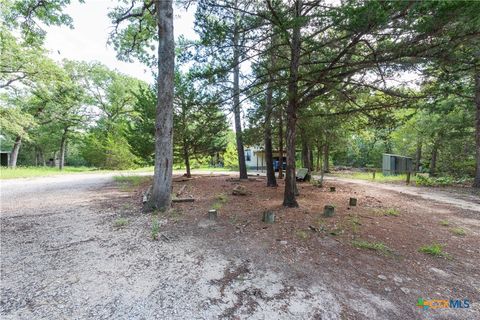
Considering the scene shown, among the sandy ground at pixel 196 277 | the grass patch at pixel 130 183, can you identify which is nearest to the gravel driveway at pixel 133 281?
the sandy ground at pixel 196 277

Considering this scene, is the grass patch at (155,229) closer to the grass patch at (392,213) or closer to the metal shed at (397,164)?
the grass patch at (392,213)

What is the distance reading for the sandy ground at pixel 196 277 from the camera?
2.09m

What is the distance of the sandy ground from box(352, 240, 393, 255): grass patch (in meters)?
0.28

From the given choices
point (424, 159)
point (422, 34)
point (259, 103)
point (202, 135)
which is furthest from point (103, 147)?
point (424, 159)

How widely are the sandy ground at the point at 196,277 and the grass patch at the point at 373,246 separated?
280 millimetres

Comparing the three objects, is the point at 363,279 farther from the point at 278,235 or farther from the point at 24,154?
the point at 24,154

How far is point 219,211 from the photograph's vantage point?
17.7 feet

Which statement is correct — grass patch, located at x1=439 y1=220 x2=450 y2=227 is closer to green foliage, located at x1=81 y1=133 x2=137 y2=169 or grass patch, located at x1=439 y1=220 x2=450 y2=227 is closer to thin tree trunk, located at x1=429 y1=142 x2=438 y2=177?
thin tree trunk, located at x1=429 y1=142 x2=438 y2=177

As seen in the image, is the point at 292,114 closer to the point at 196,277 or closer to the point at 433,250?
the point at 433,250

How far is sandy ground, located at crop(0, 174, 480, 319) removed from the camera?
209 centimetres

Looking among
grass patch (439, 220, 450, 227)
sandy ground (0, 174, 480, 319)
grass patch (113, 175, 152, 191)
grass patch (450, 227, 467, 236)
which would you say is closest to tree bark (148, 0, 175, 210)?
sandy ground (0, 174, 480, 319)

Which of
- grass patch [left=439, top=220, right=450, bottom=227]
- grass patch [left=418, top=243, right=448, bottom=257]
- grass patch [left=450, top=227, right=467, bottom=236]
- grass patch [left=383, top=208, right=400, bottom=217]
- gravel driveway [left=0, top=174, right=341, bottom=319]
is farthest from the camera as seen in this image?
grass patch [left=383, top=208, right=400, bottom=217]

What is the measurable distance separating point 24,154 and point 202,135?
40853mm

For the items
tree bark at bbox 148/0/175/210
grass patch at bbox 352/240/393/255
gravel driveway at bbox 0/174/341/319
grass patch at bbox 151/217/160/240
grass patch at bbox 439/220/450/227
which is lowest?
gravel driveway at bbox 0/174/341/319
